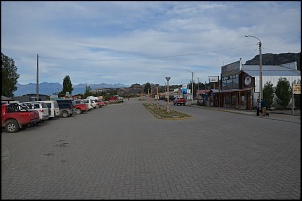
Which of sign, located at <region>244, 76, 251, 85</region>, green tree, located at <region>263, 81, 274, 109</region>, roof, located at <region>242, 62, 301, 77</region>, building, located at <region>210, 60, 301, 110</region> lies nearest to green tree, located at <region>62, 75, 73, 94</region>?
building, located at <region>210, 60, 301, 110</region>

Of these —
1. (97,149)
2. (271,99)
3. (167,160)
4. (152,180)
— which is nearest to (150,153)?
(167,160)

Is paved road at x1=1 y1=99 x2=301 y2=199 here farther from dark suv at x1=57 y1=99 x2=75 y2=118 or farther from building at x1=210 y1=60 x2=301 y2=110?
building at x1=210 y1=60 x2=301 y2=110

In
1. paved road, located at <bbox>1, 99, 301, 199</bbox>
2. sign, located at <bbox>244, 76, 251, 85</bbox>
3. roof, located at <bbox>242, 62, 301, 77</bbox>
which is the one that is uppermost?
roof, located at <bbox>242, 62, 301, 77</bbox>

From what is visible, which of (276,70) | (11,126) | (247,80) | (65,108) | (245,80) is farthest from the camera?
(276,70)

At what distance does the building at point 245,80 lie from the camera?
40250 millimetres

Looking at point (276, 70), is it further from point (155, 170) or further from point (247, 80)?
point (155, 170)

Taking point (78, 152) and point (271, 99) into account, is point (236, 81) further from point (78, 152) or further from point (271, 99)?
point (78, 152)

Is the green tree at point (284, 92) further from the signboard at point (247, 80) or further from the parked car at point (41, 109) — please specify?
the parked car at point (41, 109)

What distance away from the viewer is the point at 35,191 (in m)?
5.90

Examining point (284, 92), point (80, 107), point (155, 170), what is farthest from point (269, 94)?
point (155, 170)

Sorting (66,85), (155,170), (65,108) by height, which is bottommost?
(155,170)

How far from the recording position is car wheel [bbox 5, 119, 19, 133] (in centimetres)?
1706

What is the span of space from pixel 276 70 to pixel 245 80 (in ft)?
22.8

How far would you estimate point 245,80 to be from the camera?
41.1 metres
